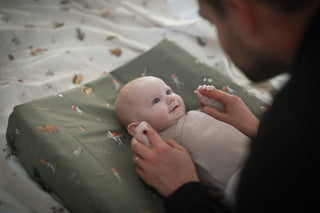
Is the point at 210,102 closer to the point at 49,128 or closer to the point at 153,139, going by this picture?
the point at 153,139

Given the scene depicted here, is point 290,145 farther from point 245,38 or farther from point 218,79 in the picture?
point 218,79

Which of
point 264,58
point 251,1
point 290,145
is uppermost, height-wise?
point 251,1

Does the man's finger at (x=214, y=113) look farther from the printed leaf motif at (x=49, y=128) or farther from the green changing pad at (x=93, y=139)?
the printed leaf motif at (x=49, y=128)

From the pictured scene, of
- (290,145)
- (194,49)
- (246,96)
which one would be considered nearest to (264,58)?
(290,145)

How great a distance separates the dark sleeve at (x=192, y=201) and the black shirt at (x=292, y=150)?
13 cm

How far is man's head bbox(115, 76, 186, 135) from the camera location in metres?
1.18

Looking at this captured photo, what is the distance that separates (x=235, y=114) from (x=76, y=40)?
4.07ft

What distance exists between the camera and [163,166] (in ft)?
2.98

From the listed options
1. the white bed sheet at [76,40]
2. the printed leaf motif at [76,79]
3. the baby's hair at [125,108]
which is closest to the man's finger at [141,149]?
the baby's hair at [125,108]

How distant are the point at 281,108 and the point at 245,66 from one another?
198 mm

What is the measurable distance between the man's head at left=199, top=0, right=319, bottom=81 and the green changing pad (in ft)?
1.83

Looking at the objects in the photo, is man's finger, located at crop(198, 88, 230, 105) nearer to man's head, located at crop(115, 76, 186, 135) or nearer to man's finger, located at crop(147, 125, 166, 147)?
man's head, located at crop(115, 76, 186, 135)

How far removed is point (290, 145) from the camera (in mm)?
613

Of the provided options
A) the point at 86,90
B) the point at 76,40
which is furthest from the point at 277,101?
the point at 76,40
